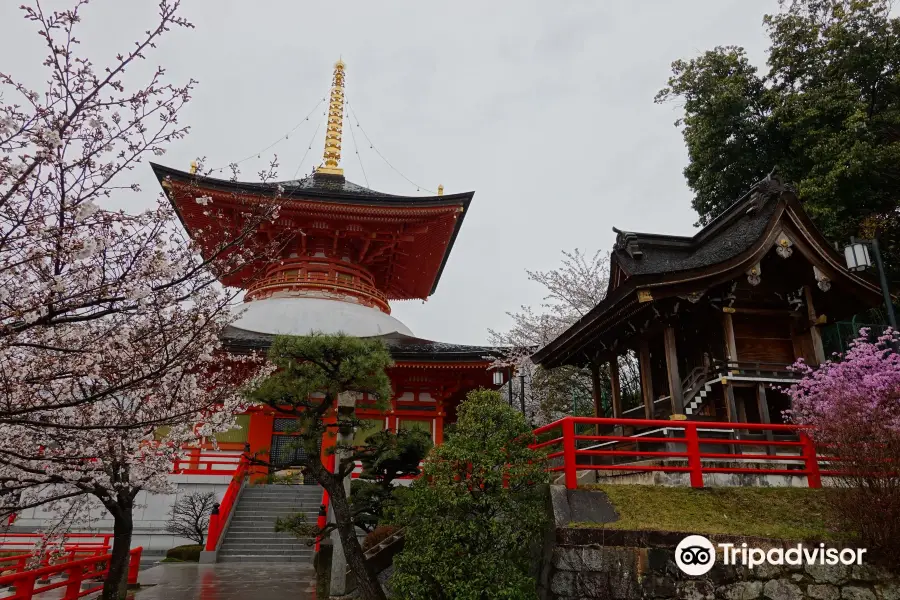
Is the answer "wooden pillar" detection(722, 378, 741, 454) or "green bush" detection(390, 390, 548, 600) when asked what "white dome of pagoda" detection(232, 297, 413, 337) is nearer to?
"wooden pillar" detection(722, 378, 741, 454)

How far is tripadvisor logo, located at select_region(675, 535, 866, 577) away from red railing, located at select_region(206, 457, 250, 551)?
1036 cm

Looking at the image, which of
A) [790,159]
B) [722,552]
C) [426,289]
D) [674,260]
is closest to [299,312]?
[426,289]

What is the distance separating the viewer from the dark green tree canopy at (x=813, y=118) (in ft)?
55.9

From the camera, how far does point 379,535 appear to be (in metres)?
10.3

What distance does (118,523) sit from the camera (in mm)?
9031

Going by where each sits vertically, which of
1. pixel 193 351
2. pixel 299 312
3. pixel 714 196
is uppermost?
pixel 714 196

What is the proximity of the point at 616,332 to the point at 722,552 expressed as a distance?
19.7 feet

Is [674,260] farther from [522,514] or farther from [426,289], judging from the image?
[426,289]

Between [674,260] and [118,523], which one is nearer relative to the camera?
[118,523]

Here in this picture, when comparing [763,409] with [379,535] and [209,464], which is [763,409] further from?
[209,464]

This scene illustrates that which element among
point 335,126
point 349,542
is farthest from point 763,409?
point 335,126

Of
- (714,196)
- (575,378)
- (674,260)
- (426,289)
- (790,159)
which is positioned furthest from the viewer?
(426,289)

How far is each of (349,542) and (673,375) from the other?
552 cm

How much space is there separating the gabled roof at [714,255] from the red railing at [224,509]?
363 inches
